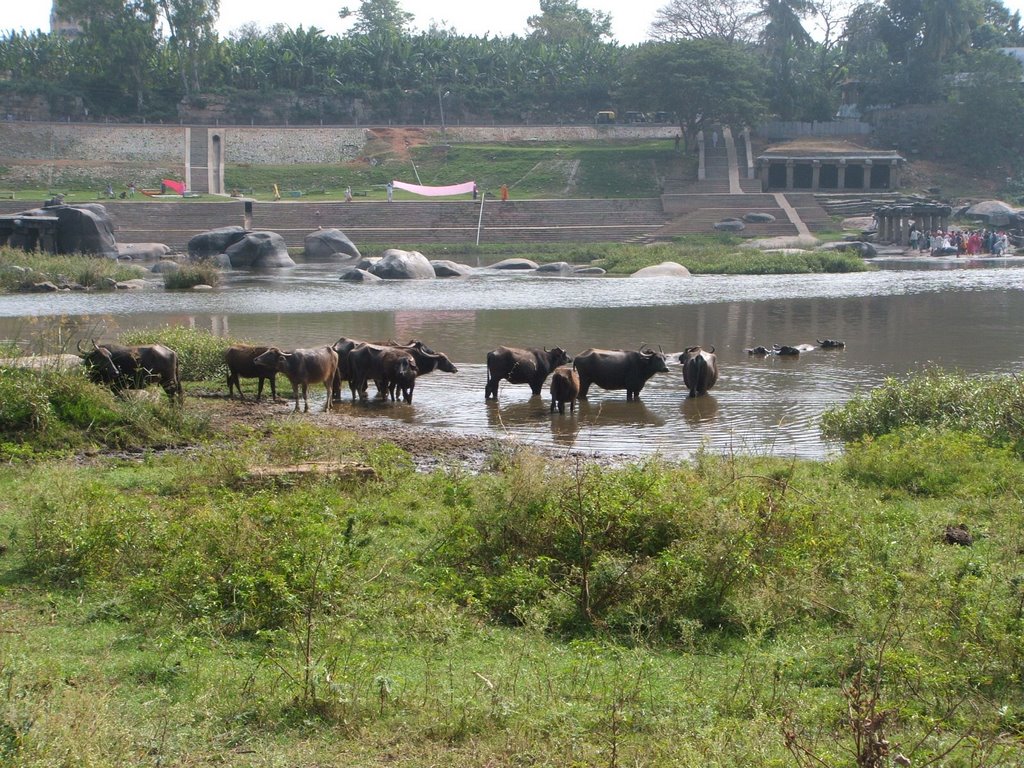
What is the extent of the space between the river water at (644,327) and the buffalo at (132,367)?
2.52 feet

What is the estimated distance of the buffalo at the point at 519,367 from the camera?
17.9m

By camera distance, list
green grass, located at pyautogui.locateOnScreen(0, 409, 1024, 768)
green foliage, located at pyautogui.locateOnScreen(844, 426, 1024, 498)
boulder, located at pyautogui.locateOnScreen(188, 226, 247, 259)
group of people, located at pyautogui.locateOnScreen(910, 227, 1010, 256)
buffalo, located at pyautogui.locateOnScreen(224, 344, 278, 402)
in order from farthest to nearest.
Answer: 1. group of people, located at pyautogui.locateOnScreen(910, 227, 1010, 256)
2. boulder, located at pyautogui.locateOnScreen(188, 226, 247, 259)
3. buffalo, located at pyautogui.locateOnScreen(224, 344, 278, 402)
4. green foliage, located at pyautogui.locateOnScreen(844, 426, 1024, 498)
5. green grass, located at pyautogui.locateOnScreen(0, 409, 1024, 768)

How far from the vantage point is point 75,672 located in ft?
20.2

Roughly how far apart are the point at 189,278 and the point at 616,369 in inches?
892

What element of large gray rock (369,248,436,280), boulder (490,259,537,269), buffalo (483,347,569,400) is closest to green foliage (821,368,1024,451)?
buffalo (483,347,569,400)

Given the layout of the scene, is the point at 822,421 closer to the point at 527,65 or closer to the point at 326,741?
the point at 326,741

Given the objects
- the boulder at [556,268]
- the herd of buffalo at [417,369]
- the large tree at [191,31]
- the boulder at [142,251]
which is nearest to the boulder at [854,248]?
the boulder at [556,268]

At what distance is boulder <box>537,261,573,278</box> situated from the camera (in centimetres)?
4388

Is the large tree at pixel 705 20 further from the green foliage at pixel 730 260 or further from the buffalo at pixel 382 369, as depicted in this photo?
the buffalo at pixel 382 369

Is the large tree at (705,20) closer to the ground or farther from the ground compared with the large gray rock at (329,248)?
farther from the ground

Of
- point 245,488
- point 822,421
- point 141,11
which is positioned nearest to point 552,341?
point 822,421

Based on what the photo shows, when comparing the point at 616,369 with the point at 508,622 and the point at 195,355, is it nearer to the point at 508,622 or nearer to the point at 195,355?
the point at 195,355

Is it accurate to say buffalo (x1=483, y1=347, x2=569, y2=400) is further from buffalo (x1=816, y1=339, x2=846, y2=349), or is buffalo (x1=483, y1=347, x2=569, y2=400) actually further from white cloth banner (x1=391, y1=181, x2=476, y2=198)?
white cloth banner (x1=391, y1=181, x2=476, y2=198)

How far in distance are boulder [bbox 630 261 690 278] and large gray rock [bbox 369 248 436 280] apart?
7800mm
